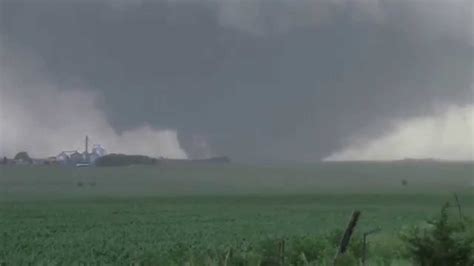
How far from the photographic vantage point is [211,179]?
157 m

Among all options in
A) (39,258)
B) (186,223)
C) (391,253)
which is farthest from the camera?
(186,223)

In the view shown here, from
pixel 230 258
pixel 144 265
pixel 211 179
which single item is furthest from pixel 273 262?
pixel 211 179

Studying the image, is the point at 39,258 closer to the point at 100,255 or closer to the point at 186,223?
the point at 100,255

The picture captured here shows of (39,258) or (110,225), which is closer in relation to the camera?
(39,258)

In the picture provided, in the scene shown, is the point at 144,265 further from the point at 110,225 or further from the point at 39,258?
the point at 110,225

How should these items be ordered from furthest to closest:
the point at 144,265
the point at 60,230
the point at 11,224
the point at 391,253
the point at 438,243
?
1. the point at 11,224
2. the point at 60,230
3. the point at 144,265
4. the point at 391,253
5. the point at 438,243

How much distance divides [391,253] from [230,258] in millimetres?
4990

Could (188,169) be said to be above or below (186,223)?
above

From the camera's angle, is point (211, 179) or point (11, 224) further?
point (211, 179)

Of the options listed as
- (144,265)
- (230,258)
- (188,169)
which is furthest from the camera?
(188,169)

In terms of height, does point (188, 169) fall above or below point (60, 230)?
above

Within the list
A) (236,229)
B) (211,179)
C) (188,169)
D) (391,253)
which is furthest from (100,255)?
(188,169)

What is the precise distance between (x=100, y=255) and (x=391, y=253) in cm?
1013

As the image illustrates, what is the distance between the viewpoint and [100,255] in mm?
23297
